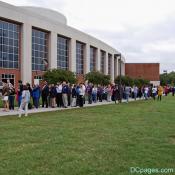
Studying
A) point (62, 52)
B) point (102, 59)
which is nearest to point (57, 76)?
point (62, 52)

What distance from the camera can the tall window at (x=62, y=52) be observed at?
74.6 meters

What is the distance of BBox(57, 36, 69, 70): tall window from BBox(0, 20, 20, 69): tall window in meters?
A: 12.8

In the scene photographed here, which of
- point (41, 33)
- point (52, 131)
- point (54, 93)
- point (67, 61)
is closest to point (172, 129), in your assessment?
point (52, 131)

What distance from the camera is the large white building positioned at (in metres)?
59.8

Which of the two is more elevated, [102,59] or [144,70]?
[102,59]

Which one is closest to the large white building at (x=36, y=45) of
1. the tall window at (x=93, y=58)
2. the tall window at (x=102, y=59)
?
the tall window at (x=93, y=58)

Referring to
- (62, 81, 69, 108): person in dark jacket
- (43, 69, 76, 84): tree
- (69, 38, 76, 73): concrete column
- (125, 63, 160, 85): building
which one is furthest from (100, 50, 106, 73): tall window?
(62, 81, 69, 108): person in dark jacket

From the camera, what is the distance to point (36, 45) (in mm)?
67438

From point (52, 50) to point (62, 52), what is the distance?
16.0 ft

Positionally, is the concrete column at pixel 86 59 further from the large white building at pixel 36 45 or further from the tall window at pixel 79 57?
the tall window at pixel 79 57

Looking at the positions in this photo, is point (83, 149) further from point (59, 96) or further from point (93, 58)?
point (93, 58)

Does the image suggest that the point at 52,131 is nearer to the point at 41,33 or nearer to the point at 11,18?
the point at 11,18

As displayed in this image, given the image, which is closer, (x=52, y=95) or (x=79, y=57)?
(x=52, y=95)

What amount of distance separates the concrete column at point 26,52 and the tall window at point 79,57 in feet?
63.6
